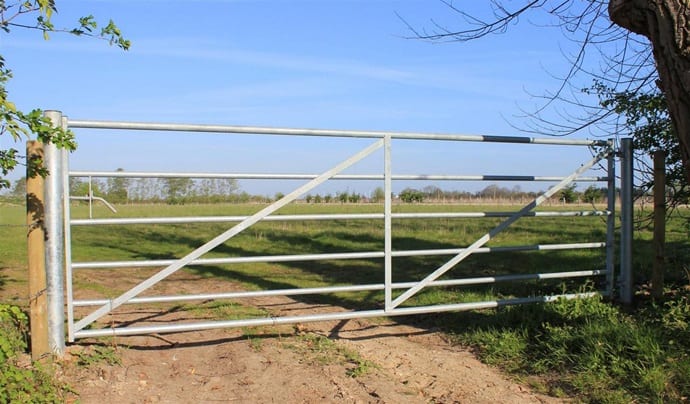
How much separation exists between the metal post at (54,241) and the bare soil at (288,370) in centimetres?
24

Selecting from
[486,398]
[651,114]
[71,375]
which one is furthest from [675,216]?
[71,375]

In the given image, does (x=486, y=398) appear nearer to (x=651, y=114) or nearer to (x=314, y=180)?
(x=314, y=180)

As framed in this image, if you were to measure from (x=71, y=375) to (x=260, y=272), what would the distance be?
5426mm

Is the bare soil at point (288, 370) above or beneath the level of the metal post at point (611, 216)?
beneath

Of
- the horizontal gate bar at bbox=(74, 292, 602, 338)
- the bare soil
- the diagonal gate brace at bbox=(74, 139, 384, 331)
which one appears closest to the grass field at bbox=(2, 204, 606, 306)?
the horizontal gate bar at bbox=(74, 292, 602, 338)

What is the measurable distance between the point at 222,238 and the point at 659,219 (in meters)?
4.55

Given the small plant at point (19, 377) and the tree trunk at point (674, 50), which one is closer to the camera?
the small plant at point (19, 377)

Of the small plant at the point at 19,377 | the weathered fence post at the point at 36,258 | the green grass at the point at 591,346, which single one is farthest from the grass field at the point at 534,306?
the small plant at the point at 19,377

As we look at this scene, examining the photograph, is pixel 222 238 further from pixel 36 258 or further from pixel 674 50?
pixel 674 50

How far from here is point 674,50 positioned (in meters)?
3.64

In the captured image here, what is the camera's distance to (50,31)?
12.0 feet

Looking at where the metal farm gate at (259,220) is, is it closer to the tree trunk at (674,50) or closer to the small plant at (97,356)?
the small plant at (97,356)

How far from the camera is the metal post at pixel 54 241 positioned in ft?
13.1

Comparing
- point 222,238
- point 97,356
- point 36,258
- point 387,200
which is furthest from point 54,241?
point 387,200
